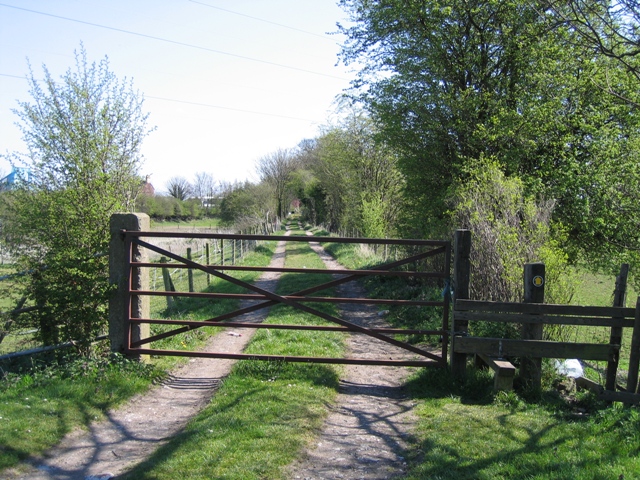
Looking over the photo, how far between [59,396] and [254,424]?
243cm

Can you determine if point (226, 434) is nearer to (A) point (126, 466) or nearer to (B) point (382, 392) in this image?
(A) point (126, 466)

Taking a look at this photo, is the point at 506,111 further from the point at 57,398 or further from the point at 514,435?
the point at 57,398

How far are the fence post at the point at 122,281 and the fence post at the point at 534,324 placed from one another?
210 inches

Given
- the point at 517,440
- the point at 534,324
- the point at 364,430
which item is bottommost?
the point at 364,430

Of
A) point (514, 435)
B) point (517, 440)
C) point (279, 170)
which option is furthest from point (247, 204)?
point (517, 440)

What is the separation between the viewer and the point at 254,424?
5.34 metres

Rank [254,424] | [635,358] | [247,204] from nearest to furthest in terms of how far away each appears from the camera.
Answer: [254,424], [635,358], [247,204]

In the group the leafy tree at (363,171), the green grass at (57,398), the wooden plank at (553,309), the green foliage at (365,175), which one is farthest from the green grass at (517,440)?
the leafy tree at (363,171)

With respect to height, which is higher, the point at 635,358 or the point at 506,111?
the point at 506,111

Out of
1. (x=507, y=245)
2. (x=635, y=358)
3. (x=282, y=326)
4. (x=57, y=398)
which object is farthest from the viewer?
(x=507, y=245)

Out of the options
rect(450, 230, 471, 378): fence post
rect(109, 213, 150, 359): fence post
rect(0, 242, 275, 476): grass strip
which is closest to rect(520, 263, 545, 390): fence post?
rect(450, 230, 471, 378): fence post

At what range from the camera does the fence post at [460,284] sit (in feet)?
22.6

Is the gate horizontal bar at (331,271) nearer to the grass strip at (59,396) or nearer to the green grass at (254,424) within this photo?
the green grass at (254,424)

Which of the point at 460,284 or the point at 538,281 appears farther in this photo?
the point at 460,284
